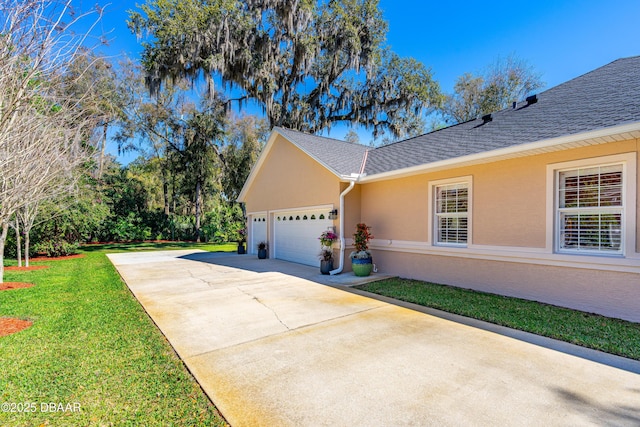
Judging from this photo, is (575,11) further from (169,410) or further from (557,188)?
(169,410)

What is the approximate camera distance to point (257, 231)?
1470 centimetres

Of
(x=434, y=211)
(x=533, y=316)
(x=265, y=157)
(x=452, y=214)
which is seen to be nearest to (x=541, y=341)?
(x=533, y=316)

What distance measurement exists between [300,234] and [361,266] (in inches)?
139

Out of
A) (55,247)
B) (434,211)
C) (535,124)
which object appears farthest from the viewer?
(55,247)

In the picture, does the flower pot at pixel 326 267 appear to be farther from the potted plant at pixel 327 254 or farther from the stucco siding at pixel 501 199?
the stucco siding at pixel 501 199

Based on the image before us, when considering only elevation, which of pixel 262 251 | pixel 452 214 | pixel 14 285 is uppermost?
pixel 452 214

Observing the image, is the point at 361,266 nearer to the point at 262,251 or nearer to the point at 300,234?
the point at 300,234

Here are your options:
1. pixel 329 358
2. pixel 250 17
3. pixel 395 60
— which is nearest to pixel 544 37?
pixel 395 60

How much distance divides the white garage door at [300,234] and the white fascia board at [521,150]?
10.2 ft

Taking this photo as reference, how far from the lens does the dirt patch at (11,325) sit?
4445 millimetres

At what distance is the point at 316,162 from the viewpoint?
10148 millimetres

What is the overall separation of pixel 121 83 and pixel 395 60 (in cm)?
1745

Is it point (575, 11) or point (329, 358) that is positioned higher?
point (575, 11)

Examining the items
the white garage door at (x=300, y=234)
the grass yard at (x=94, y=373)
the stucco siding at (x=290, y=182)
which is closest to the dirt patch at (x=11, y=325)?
the grass yard at (x=94, y=373)
